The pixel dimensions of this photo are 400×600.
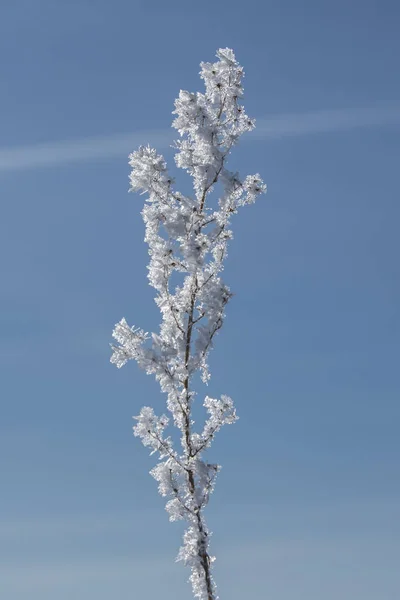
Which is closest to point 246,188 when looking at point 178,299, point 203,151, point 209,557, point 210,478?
point 203,151

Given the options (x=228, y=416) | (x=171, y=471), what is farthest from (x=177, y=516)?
(x=228, y=416)

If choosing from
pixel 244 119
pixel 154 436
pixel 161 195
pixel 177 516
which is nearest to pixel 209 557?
pixel 177 516

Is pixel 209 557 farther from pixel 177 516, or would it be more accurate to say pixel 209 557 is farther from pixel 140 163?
pixel 140 163

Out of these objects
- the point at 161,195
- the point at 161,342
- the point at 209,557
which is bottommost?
the point at 209,557

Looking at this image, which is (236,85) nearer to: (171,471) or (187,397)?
(187,397)

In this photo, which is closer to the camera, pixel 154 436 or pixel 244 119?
pixel 154 436

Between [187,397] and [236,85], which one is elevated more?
[236,85]

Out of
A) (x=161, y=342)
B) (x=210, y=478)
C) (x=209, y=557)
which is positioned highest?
(x=161, y=342)

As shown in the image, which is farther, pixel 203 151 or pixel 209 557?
pixel 203 151
